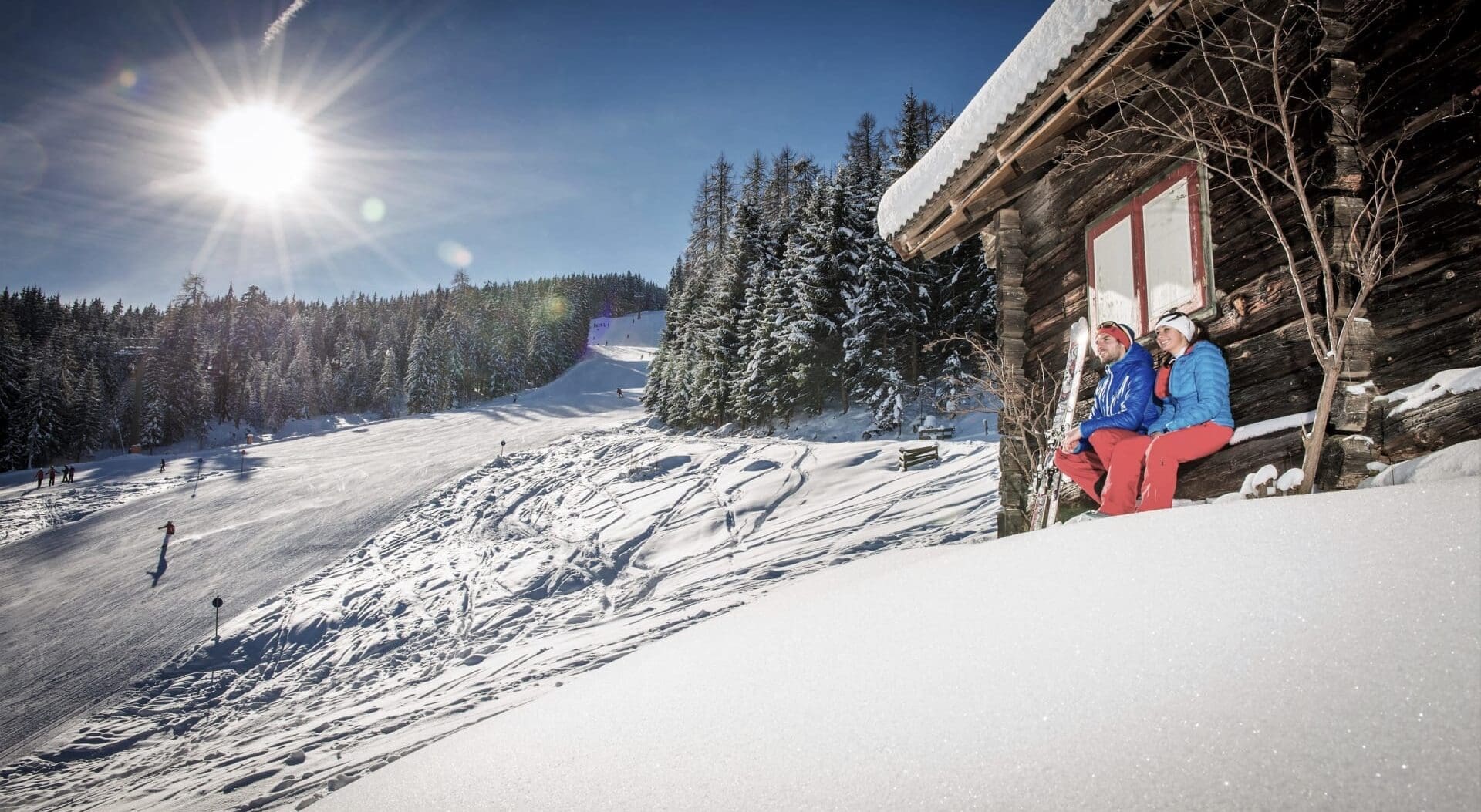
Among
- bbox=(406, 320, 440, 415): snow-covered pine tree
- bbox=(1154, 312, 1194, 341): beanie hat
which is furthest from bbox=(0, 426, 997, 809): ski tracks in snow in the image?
bbox=(406, 320, 440, 415): snow-covered pine tree

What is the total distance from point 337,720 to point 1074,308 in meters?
11.0

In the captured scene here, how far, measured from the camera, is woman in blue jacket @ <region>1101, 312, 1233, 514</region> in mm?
3945

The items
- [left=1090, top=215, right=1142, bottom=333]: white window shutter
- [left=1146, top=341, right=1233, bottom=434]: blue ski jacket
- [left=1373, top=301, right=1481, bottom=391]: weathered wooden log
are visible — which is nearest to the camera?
[left=1373, top=301, right=1481, bottom=391]: weathered wooden log

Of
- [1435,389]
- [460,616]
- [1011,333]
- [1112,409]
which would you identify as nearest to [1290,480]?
[1435,389]

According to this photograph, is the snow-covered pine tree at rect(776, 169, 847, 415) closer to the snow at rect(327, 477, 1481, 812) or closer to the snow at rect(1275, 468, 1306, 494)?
the snow at rect(1275, 468, 1306, 494)

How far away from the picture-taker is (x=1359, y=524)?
6.17 feet

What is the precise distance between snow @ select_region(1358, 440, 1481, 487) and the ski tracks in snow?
244 inches

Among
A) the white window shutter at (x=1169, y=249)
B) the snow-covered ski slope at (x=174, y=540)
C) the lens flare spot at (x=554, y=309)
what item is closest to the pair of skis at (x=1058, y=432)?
the white window shutter at (x=1169, y=249)

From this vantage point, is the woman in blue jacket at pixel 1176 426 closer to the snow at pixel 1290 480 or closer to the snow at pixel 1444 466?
the snow at pixel 1290 480

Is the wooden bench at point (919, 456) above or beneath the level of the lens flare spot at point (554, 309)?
beneath

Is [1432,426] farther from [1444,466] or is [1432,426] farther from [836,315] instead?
[836,315]

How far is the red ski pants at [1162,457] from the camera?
3.95 m

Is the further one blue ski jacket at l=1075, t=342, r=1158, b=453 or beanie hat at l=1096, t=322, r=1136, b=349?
beanie hat at l=1096, t=322, r=1136, b=349

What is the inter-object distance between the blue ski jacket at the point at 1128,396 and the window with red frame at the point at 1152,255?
20.5 inches
